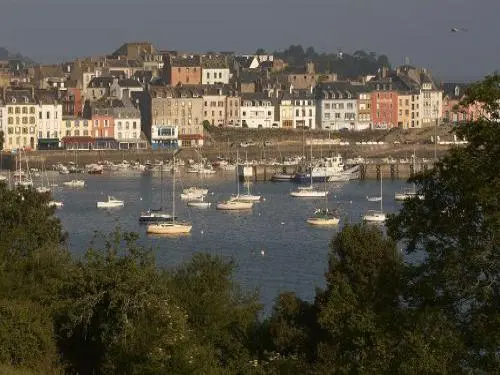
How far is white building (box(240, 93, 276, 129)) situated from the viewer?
61969mm

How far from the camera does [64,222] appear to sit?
34.0 m

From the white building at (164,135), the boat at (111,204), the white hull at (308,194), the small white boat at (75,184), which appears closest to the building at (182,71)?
the white building at (164,135)

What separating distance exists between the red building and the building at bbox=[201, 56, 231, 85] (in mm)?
6457

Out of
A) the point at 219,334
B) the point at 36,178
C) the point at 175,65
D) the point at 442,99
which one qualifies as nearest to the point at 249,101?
the point at 175,65

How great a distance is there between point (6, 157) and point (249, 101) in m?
12.7

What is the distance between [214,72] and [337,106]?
5759mm

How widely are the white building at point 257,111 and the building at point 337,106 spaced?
2054 millimetres

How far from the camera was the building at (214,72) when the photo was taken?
64.5 metres

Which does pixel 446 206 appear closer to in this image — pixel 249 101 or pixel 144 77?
pixel 249 101

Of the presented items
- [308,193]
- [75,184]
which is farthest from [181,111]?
[308,193]

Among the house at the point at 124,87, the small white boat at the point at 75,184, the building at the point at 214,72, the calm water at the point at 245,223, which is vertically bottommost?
the calm water at the point at 245,223

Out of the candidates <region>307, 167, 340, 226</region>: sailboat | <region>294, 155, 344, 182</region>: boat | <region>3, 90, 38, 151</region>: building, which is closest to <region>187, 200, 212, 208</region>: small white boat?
<region>307, 167, 340, 226</region>: sailboat

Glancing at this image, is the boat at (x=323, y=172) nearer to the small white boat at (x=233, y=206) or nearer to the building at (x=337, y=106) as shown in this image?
the small white boat at (x=233, y=206)

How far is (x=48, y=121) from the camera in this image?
56.3 m
